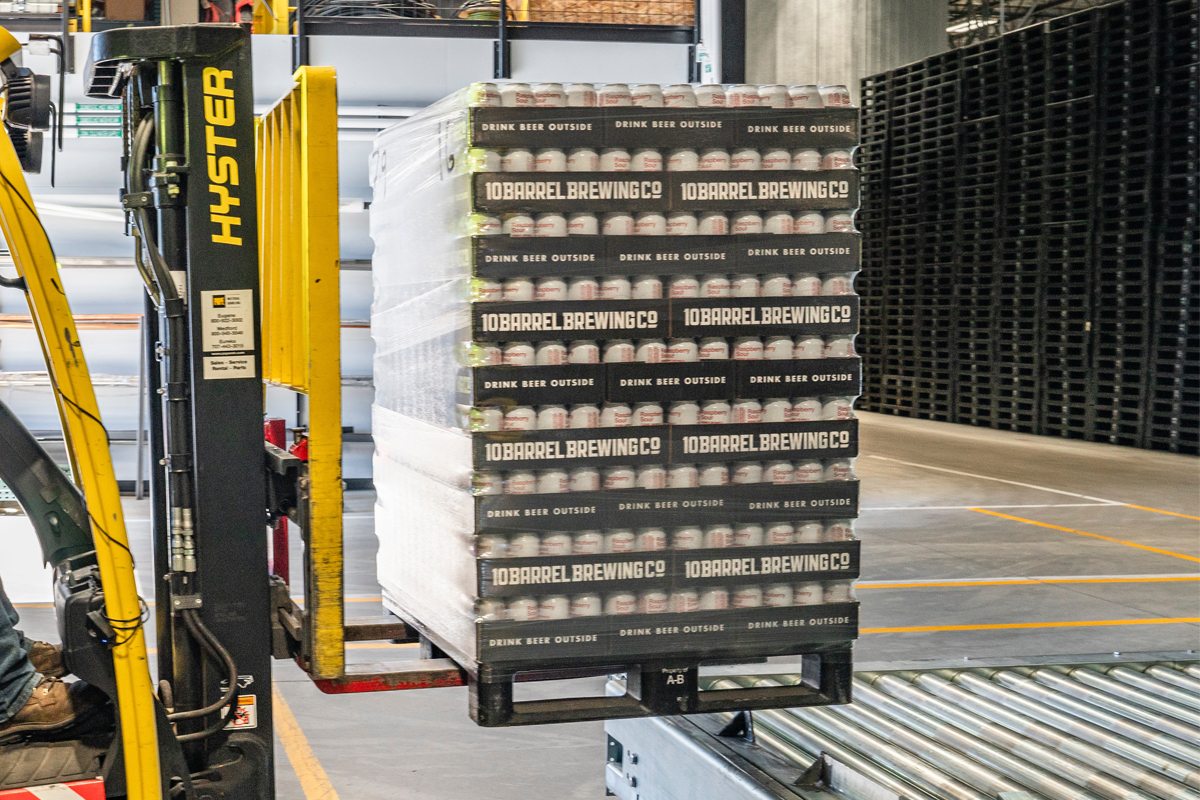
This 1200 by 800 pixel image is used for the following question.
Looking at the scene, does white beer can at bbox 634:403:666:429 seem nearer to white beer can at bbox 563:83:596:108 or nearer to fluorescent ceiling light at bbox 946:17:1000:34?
white beer can at bbox 563:83:596:108

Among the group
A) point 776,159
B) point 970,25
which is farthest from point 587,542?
point 970,25

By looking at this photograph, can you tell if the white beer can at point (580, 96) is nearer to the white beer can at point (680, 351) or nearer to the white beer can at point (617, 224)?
the white beer can at point (617, 224)

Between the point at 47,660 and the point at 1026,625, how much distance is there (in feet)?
17.7

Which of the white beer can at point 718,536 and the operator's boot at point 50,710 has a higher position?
the white beer can at point 718,536

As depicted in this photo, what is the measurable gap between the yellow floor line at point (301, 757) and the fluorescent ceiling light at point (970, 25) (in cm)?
2712

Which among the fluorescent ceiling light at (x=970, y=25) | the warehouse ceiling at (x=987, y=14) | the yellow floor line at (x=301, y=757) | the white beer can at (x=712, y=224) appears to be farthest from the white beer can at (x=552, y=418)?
the fluorescent ceiling light at (x=970, y=25)

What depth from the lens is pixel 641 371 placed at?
10.6 ft

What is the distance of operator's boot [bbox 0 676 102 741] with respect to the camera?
8.96 feet

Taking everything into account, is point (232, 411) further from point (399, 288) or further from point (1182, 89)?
point (1182, 89)

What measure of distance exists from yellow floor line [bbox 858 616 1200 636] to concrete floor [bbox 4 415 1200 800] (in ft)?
0.05

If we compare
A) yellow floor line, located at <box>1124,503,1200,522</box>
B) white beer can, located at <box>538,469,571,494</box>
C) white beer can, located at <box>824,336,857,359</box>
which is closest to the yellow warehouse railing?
white beer can, located at <box>538,469,571,494</box>

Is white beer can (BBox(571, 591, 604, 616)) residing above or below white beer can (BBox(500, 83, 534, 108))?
below

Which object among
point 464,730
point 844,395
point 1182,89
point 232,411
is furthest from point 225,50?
point 1182,89

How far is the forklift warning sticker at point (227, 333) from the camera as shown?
2900 millimetres
